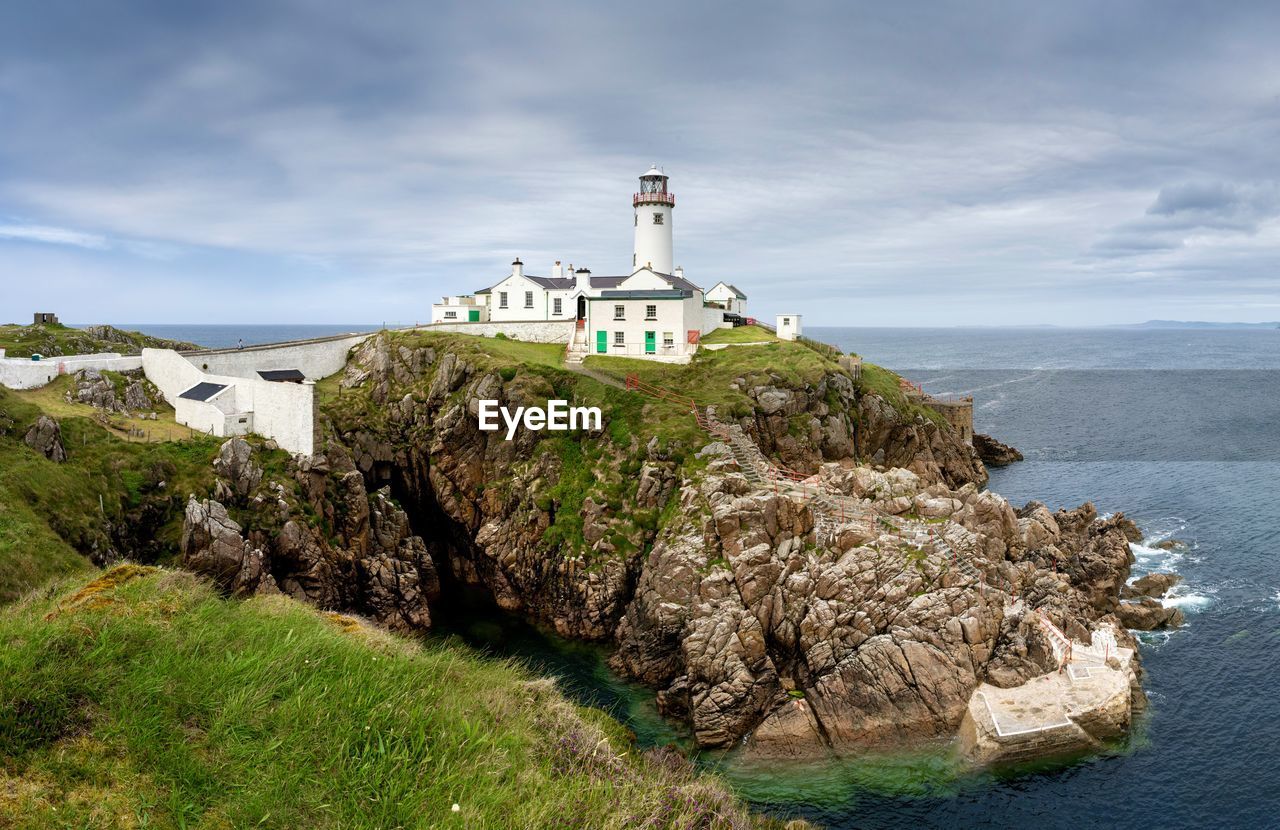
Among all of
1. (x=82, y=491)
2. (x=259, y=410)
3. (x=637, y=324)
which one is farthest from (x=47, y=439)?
(x=637, y=324)

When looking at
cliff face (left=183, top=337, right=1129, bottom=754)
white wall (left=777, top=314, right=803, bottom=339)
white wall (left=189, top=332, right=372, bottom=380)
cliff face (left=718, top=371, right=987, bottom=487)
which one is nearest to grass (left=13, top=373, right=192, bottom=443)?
white wall (left=189, top=332, right=372, bottom=380)

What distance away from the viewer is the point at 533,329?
6631 centimetres

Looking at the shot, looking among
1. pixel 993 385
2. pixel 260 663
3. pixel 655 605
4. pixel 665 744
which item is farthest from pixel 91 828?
pixel 993 385

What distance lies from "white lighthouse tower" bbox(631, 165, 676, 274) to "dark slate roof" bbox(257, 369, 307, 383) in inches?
1124

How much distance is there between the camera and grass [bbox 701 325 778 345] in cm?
6438

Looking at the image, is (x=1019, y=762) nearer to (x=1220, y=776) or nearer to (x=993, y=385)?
(x=1220, y=776)

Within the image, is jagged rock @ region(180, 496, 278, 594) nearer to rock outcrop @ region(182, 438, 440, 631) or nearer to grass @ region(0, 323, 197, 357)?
rock outcrop @ region(182, 438, 440, 631)

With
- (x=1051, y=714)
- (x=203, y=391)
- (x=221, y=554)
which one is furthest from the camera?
(x=203, y=391)

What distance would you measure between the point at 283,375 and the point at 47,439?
18210 mm

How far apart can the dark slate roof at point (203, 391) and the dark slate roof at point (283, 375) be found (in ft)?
22.9

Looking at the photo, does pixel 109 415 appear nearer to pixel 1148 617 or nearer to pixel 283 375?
pixel 283 375

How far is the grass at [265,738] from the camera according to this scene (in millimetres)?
11664

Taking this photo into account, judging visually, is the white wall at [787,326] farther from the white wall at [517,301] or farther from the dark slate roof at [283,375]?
the dark slate roof at [283,375]

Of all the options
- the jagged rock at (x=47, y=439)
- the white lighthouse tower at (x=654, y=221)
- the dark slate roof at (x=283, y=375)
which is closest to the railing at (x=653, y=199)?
the white lighthouse tower at (x=654, y=221)
